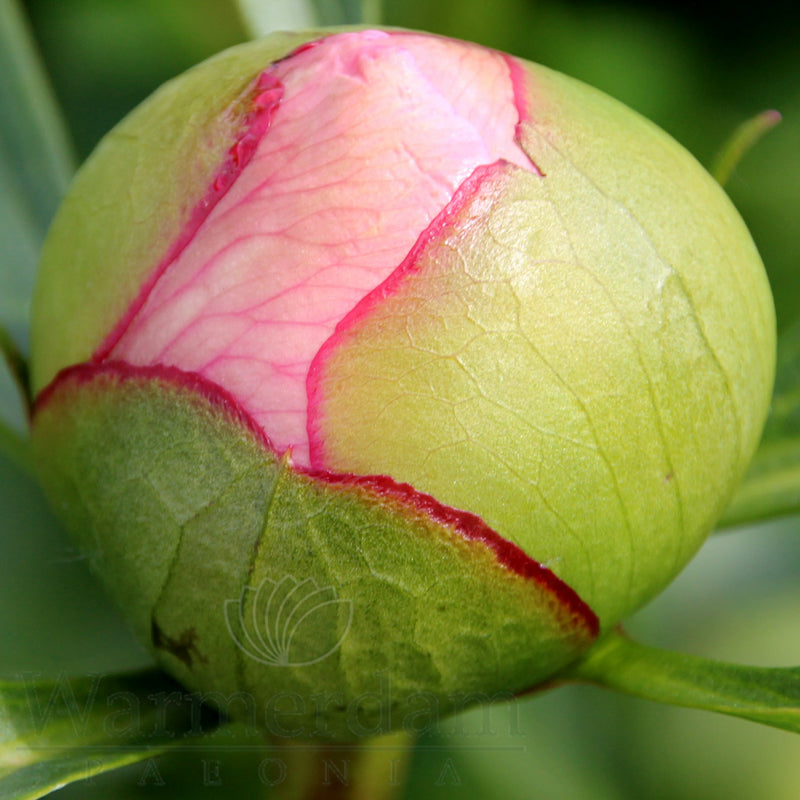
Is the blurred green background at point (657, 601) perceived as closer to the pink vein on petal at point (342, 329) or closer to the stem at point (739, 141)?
the stem at point (739, 141)

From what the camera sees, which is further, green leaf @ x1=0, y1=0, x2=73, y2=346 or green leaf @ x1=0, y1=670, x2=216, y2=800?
green leaf @ x1=0, y1=0, x2=73, y2=346

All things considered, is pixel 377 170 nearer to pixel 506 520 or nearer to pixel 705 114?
pixel 506 520

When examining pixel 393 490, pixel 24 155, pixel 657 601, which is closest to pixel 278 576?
pixel 393 490

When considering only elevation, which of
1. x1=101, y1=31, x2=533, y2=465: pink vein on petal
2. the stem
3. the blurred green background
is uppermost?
x1=101, y1=31, x2=533, y2=465: pink vein on petal

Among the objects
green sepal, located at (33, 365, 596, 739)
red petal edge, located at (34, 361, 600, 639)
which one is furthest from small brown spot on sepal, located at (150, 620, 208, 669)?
red petal edge, located at (34, 361, 600, 639)

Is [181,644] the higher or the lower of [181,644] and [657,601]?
the higher

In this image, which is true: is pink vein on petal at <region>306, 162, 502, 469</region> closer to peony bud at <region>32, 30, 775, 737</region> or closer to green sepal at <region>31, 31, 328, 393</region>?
peony bud at <region>32, 30, 775, 737</region>

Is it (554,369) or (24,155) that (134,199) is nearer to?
(554,369)

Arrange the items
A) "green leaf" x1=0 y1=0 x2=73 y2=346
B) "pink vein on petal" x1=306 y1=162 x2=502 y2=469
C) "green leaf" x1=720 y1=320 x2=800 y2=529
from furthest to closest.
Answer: "green leaf" x1=0 y1=0 x2=73 y2=346
"green leaf" x1=720 y1=320 x2=800 y2=529
"pink vein on petal" x1=306 y1=162 x2=502 y2=469
